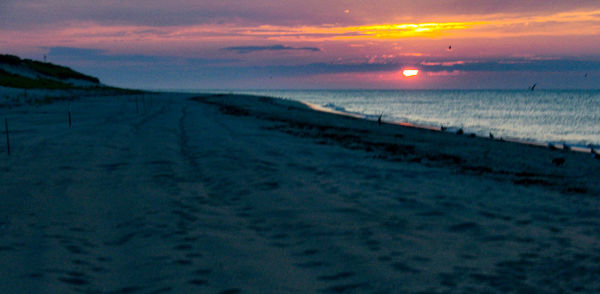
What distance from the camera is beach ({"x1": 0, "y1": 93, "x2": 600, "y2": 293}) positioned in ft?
15.2

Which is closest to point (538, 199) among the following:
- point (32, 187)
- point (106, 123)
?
point (32, 187)

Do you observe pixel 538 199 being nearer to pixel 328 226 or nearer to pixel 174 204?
pixel 328 226

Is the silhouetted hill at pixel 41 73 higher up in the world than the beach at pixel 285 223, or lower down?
higher up

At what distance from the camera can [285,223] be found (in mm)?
6543

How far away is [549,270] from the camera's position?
→ 4949mm

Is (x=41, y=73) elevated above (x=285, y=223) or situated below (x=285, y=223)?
above

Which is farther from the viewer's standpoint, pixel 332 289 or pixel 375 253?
pixel 375 253

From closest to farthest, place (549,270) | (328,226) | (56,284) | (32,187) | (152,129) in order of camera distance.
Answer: (56,284)
(549,270)
(328,226)
(32,187)
(152,129)

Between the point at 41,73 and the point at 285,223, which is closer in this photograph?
the point at 285,223

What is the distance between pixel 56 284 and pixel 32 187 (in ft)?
15.1

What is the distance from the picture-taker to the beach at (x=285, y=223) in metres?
4.63

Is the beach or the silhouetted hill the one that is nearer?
the beach

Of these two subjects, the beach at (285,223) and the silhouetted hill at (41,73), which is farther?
the silhouetted hill at (41,73)

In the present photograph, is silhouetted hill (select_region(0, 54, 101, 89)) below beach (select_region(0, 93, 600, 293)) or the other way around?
the other way around
